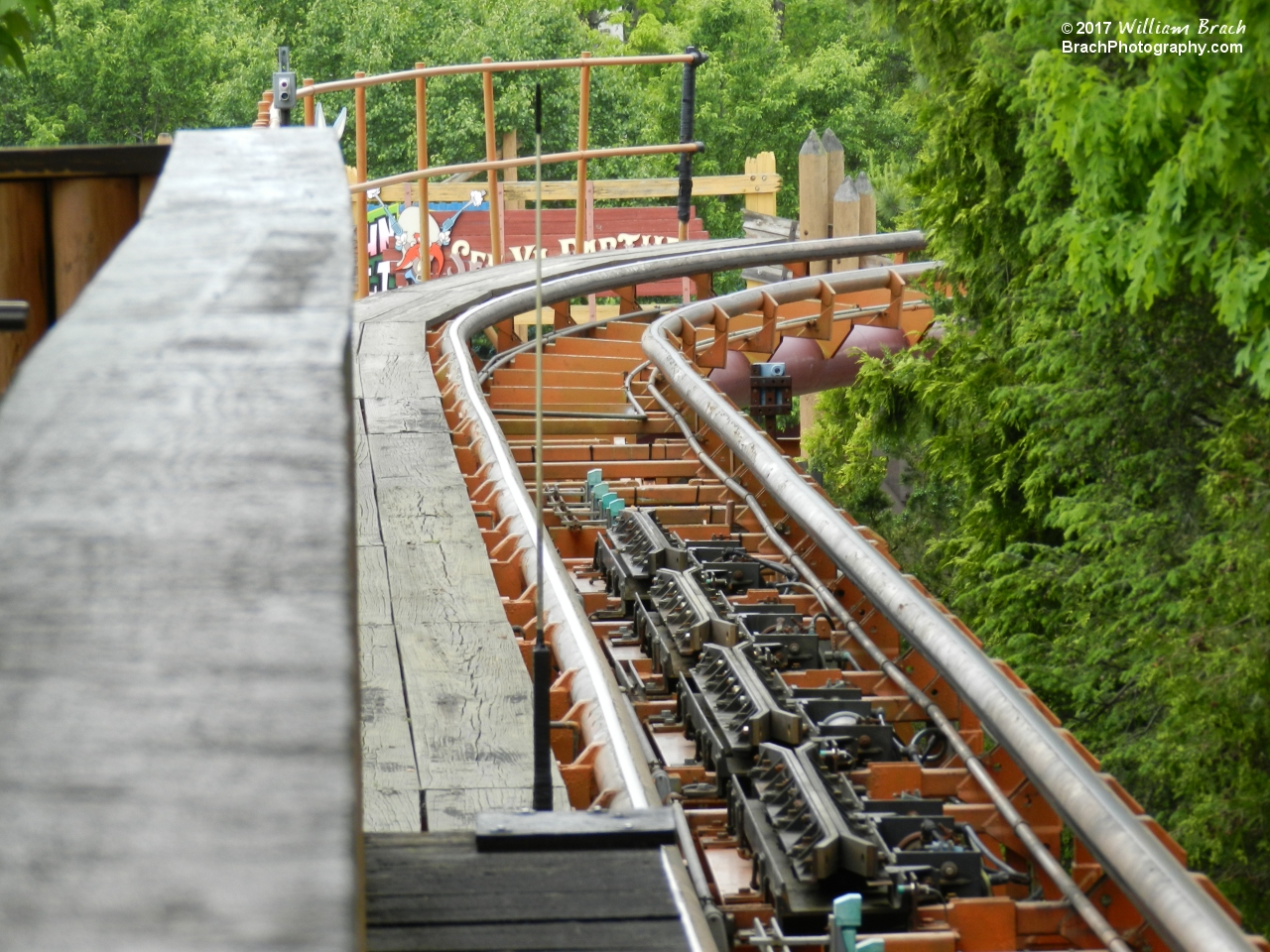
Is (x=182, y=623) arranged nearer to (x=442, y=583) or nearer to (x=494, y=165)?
(x=442, y=583)

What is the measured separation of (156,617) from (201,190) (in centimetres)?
107

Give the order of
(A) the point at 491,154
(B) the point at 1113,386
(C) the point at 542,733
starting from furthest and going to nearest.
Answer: (A) the point at 491,154 < (B) the point at 1113,386 < (C) the point at 542,733

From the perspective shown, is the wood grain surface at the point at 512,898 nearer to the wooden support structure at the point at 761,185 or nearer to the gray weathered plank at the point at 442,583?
the gray weathered plank at the point at 442,583

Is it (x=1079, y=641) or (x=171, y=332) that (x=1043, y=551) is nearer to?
(x=1079, y=641)

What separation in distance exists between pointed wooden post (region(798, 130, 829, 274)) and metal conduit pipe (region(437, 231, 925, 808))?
0.83 m

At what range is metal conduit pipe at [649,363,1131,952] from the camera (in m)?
4.27

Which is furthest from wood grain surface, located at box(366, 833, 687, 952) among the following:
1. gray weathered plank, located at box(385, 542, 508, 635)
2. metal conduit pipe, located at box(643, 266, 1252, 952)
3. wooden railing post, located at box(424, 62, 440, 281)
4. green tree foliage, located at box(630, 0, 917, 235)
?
green tree foliage, located at box(630, 0, 917, 235)

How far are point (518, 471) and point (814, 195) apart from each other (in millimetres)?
10023

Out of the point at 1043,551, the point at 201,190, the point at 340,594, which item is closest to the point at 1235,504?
the point at 1043,551

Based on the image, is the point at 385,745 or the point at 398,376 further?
the point at 398,376

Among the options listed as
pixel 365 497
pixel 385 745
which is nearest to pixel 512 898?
pixel 385 745

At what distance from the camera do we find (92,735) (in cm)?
85

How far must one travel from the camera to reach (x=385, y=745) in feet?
11.3

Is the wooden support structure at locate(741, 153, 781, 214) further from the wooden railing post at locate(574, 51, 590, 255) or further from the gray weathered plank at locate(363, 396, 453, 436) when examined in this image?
the gray weathered plank at locate(363, 396, 453, 436)
